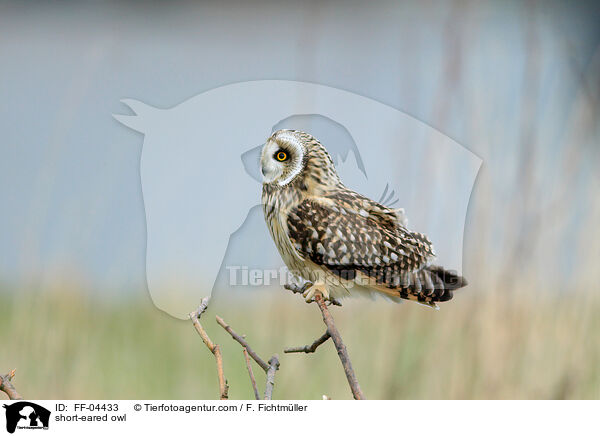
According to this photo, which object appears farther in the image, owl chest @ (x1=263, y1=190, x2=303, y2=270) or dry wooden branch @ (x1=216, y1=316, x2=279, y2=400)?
owl chest @ (x1=263, y1=190, x2=303, y2=270)

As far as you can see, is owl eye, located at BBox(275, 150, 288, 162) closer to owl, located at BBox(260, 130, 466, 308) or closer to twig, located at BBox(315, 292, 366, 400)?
owl, located at BBox(260, 130, 466, 308)

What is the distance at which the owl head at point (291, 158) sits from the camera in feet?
3.29

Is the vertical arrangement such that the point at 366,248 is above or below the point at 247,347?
above

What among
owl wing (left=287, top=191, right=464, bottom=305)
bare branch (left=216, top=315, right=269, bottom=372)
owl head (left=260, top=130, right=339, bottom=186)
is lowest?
bare branch (left=216, top=315, right=269, bottom=372)

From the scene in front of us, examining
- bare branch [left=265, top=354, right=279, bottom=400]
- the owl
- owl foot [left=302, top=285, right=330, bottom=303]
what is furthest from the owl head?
bare branch [left=265, top=354, right=279, bottom=400]

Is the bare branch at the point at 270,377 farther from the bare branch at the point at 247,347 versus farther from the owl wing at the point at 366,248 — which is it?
the owl wing at the point at 366,248

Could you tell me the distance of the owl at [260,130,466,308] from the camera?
0.98m

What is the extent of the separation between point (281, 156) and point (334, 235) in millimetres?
181

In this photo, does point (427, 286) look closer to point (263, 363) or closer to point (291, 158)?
point (291, 158)

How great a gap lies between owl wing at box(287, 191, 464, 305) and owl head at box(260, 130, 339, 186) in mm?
61

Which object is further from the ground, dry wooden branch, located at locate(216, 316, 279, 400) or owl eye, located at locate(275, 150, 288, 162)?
owl eye, located at locate(275, 150, 288, 162)

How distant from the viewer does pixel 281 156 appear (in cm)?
102

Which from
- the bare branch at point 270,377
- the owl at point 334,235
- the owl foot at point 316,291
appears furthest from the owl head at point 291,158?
the bare branch at point 270,377

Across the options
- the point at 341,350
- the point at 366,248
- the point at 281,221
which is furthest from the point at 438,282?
the point at 341,350
